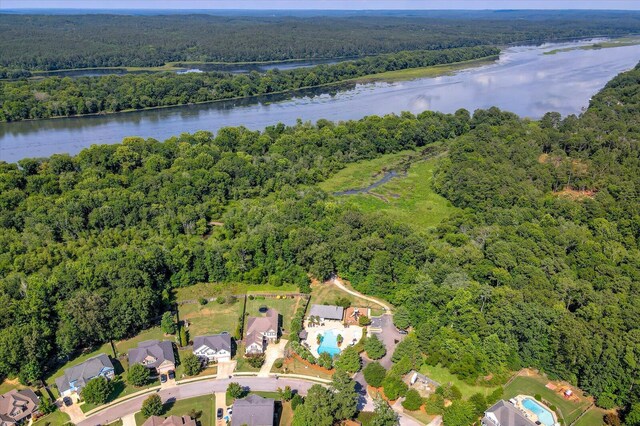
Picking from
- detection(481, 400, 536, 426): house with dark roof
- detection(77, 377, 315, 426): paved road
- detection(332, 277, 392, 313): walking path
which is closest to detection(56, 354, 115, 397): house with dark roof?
detection(77, 377, 315, 426): paved road

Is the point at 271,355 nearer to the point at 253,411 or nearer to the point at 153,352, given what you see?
the point at 253,411

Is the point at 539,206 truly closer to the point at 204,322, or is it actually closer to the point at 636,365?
the point at 636,365

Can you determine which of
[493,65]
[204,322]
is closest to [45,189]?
[204,322]

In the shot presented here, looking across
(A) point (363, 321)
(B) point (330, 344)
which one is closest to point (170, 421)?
(B) point (330, 344)

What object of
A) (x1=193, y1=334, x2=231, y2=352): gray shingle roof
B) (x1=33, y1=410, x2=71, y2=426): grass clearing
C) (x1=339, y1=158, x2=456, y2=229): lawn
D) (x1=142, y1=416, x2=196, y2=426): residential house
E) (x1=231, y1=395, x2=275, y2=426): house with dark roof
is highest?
(x1=339, y1=158, x2=456, y2=229): lawn

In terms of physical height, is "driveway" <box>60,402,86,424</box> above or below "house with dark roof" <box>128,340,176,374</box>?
below

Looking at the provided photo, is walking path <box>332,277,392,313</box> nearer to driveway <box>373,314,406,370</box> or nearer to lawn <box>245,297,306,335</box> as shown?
driveway <box>373,314,406,370</box>

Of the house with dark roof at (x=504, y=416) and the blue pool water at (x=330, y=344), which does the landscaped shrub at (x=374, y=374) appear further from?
the house with dark roof at (x=504, y=416)
